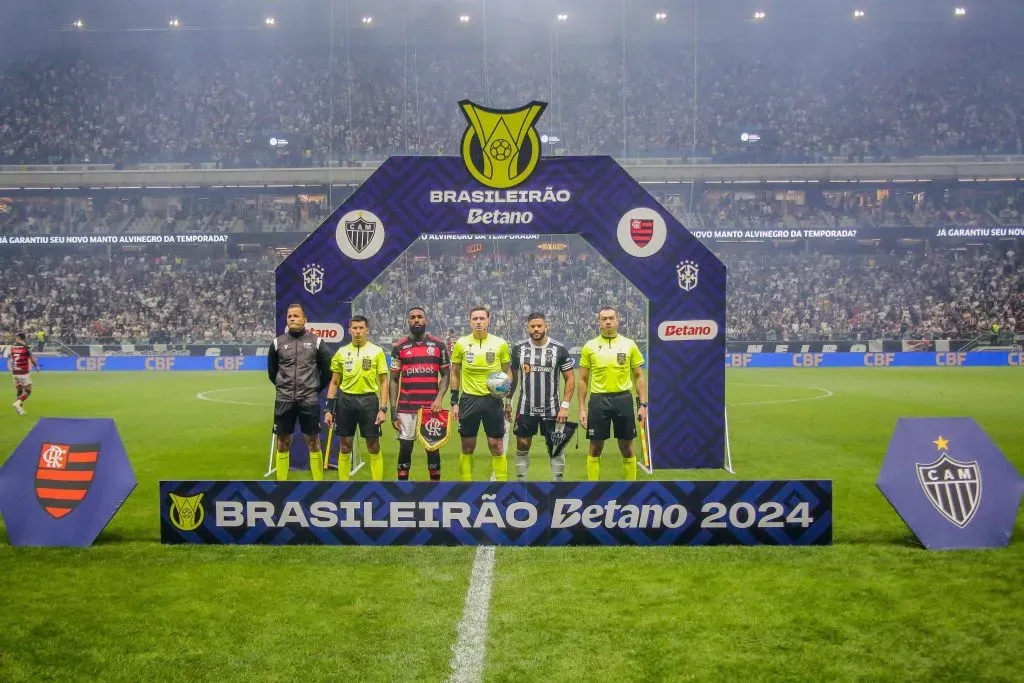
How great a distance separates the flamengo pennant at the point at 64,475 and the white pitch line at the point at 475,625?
3915 millimetres

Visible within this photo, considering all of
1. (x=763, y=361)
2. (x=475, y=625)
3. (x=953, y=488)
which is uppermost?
(x=953, y=488)

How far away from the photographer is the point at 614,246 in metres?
13.0

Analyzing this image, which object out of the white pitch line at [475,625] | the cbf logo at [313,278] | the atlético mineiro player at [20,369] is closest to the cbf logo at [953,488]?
the white pitch line at [475,625]

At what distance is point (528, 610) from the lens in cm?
667

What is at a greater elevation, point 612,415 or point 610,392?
point 610,392

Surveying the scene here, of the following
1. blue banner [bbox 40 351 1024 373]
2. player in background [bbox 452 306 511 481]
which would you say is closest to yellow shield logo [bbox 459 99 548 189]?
player in background [bbox 452 306 511 481]

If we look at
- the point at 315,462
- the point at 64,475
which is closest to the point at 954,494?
the point at 315,462

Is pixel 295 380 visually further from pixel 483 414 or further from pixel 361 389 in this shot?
pixel 483 414

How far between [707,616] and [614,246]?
289 inches

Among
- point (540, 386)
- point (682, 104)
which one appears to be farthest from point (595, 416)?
point (682, 104)

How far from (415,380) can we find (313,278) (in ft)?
11.2

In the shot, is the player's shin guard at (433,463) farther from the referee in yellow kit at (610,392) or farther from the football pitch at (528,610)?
the football pitch at (528,610)

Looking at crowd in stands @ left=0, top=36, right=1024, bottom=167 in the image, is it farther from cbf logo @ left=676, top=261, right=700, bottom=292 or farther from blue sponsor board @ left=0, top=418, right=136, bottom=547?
blue sponsor board @ left=0, top=418, right=136, bottom=547

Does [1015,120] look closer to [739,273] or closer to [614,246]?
[739,273]
